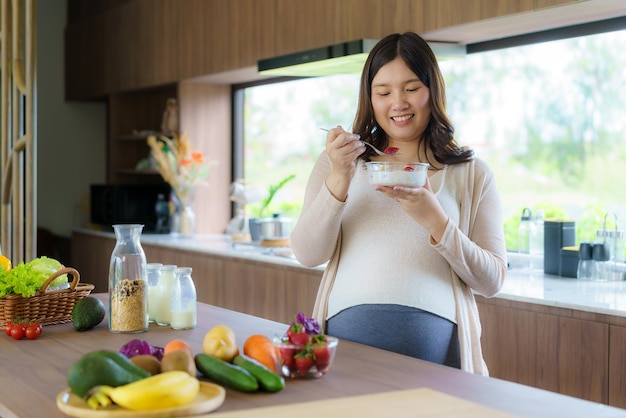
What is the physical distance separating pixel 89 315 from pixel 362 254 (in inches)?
27.4

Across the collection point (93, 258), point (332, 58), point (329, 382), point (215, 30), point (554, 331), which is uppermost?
point (215, 30)

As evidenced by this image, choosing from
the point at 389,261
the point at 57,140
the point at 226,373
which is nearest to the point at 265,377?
A: the point at 226,373

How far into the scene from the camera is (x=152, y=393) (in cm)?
141

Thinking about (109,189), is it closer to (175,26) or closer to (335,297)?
(175,26)

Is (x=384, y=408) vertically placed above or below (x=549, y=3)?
below

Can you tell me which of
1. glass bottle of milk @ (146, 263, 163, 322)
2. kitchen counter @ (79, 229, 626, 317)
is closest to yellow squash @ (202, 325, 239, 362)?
glass bottle of milk @ (146, 263, 163, 322)

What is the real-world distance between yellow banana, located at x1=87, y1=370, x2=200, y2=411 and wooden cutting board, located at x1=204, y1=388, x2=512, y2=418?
6 centimetres

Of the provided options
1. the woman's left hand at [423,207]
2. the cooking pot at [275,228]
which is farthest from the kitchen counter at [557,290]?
the woman's left hand at [423,207]

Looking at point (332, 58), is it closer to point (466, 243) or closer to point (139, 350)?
point (466, 243)

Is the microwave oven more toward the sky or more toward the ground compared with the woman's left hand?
more toward the ground

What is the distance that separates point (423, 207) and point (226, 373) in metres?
0.63

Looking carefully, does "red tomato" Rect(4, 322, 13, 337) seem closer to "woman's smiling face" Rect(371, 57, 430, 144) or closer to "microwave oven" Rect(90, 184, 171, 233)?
"woman's smiling face" Rect(371, 57, 430, 144)

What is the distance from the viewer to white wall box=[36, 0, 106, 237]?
6762 millimetres

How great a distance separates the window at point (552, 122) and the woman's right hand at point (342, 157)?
135 centimetres
